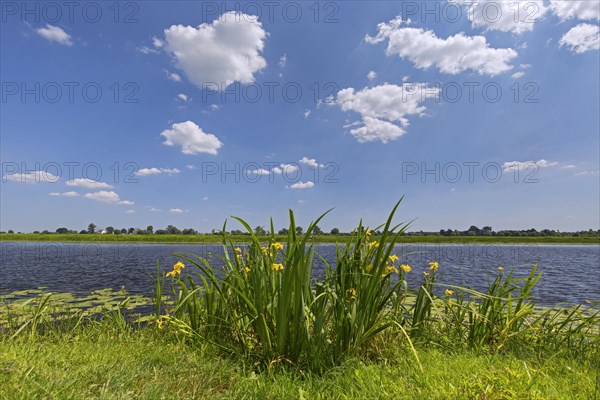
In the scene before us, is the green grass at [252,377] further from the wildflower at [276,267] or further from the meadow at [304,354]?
the wildflower at [276,267]

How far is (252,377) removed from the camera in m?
2.69

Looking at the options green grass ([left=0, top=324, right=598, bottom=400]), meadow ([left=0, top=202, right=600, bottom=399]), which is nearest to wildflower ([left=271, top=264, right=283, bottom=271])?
meadow ([left=0, top=202, right=600, bottom=399])

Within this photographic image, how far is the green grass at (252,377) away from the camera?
2121 millimetres

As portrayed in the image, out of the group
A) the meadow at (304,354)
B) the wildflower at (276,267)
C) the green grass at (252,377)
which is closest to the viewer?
the green grass at (252,377)

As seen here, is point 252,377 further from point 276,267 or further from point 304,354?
point 276,267

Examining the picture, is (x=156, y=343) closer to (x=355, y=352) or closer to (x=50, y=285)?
(x=355, y=352)

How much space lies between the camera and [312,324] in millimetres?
3229

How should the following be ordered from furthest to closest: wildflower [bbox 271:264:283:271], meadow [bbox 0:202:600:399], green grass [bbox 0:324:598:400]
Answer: wildflower [bbox 271:264:283:271], meadow [bbox 0:202:600:399], green grass [bbox 0:324:598:400]

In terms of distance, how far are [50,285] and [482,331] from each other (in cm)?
1734

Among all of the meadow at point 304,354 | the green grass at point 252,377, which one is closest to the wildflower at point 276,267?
the meadow at point 304,354

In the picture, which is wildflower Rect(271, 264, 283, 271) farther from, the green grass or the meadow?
the green grass

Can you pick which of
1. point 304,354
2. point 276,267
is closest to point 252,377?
point 304,354

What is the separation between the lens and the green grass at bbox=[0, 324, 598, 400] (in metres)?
2.12

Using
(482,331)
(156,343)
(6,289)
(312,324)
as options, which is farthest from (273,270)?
(6,289)
